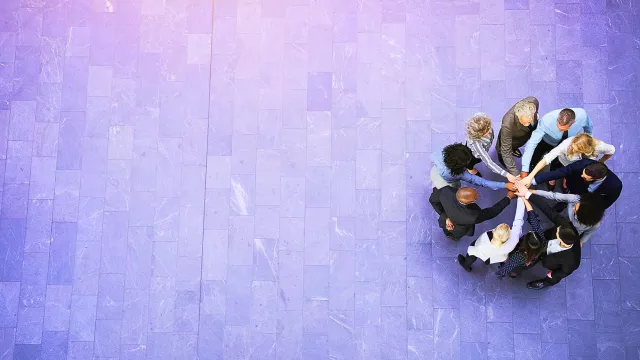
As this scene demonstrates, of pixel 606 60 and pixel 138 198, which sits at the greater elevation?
pixel 606 60

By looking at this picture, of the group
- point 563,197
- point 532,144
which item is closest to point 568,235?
point 563,197

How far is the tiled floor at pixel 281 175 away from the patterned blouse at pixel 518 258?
490mm

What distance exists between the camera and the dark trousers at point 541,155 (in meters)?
5.51

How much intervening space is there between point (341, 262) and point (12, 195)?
12.6ft

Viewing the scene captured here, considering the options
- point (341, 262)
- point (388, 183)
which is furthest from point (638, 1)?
point (341, 262)

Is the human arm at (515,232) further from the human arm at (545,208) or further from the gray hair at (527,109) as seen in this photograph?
the gray hair at (527,109)

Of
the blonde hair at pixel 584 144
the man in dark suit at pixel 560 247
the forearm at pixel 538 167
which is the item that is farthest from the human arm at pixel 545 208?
the blonde hair at pixel 584 144

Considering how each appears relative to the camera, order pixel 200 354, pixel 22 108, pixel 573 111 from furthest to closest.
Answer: pixel 22 108 < pixel 200 354 < pixel 573 111

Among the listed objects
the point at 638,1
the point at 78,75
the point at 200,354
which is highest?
the point at 638,1

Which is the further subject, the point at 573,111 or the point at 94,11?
the point at 94,11

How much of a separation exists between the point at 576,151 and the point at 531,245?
0.97 metres

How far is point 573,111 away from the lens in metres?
5.01

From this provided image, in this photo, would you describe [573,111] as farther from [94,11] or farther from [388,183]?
[94,11]

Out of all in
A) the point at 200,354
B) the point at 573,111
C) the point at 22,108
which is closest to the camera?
the point at 573,111
